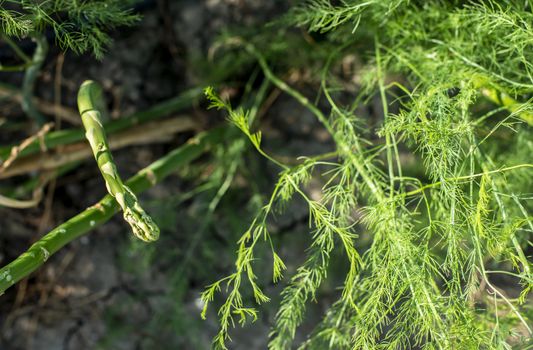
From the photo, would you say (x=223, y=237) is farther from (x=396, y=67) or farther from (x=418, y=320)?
(x=418, y=320)

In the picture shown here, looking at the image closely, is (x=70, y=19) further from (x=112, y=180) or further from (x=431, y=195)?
(x=431, y=195)

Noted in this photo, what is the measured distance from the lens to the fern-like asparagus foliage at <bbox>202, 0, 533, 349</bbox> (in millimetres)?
939

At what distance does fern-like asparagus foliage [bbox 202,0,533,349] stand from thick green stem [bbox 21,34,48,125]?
455 millimetres

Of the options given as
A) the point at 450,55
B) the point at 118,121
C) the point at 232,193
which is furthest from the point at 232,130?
the point at 450,55

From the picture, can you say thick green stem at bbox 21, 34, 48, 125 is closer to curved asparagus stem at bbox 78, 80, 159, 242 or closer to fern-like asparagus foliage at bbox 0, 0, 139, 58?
fern-like asparagus foliage at bbox 0, 0, 139, 58

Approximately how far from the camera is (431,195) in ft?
3.60

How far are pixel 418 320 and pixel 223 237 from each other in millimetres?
843

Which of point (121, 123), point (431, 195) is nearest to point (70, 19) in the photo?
point (121, 123)

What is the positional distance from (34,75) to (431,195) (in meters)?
0.95

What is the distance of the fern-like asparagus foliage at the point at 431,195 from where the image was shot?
94 centimetres

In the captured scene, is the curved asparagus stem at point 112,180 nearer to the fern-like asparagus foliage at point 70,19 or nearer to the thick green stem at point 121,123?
the fern-like asparagus foliage at point 70,19

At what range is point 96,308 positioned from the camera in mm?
1771

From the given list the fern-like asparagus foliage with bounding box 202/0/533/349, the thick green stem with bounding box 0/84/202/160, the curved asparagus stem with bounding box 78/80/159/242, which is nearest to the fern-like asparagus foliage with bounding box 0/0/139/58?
the curved asparagus stem with bounding box 78/80/159/242

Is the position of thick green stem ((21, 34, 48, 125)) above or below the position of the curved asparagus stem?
below
